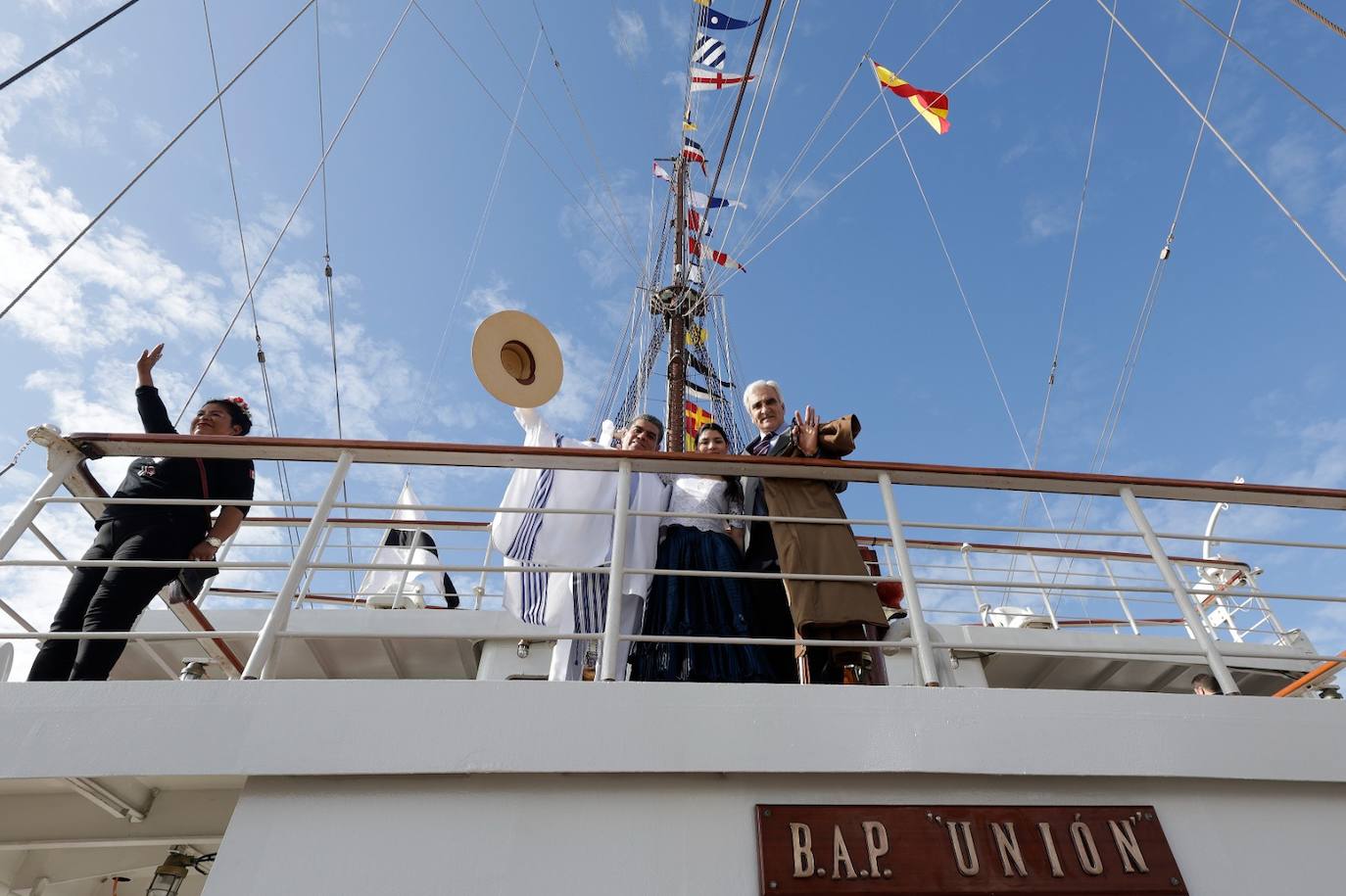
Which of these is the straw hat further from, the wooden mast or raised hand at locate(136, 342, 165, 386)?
the wooden mast

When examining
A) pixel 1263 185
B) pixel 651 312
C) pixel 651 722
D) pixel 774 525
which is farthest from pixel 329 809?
pixel 651 312

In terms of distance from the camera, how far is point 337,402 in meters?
6.87

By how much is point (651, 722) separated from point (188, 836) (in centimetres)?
127

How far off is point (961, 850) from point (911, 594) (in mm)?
590

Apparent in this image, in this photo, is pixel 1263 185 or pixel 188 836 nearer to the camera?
pixel 188 836

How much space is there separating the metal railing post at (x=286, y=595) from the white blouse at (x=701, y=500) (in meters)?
1.08

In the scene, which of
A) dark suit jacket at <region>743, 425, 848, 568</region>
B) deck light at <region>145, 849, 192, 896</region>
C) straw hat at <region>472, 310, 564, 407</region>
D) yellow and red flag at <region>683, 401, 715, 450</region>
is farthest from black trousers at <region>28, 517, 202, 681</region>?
yellow and red flag at <region>683, 401, 715, 450</region>

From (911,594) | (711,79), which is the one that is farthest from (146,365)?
(711,79)

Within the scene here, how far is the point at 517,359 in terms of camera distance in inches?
119

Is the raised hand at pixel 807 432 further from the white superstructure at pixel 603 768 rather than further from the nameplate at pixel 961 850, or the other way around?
the nameplate at pixel 961 850

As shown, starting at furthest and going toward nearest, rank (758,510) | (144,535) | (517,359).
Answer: (517,359), (758,510), (144,535)

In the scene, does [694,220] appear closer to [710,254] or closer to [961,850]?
[710,254]

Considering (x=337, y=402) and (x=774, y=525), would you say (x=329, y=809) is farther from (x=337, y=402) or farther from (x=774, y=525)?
(x=337, y=402)

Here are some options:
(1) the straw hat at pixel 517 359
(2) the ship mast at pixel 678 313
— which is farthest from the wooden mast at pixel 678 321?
(1) the straw hat at pixel 517 359
